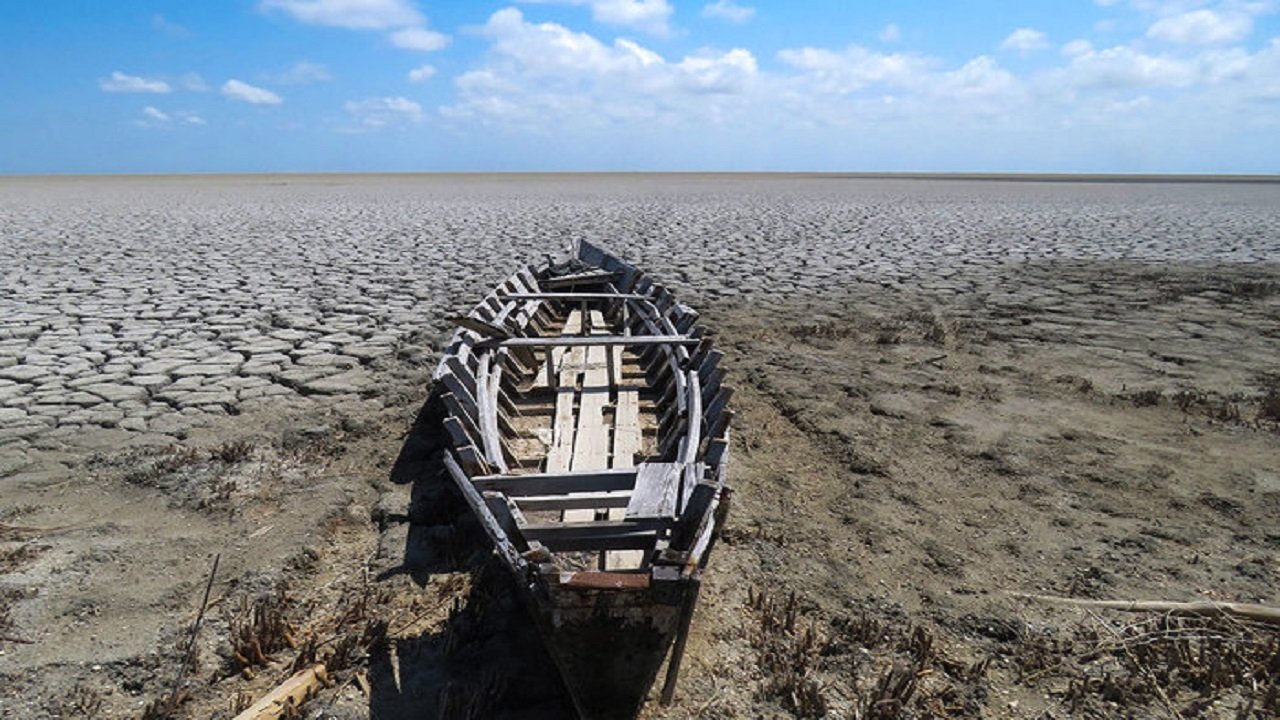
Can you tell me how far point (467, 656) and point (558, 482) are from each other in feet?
2.95

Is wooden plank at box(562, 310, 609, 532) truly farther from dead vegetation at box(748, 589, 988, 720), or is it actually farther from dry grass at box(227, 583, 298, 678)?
dry grass at box(227, 583, 298, 678)

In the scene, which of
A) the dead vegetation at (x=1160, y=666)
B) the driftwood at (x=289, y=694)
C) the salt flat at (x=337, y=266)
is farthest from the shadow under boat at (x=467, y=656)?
the salt flat at (x=337, y=266)

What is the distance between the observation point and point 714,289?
12625mm

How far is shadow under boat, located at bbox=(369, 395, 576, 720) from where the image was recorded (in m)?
3.19

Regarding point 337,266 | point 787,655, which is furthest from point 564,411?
point 337,266

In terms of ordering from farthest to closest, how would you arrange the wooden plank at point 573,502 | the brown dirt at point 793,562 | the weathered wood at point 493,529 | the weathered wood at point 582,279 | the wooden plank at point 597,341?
1. the weathered wood at point 582,279
2. the wooden plank at point 597,341
3. the wooden plank at point 573,502
4. the brown dirt at point 793,562
5. the weathered wood at point 493,529

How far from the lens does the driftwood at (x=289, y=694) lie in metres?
3.05

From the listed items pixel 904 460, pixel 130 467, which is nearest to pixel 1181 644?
pixel 904 460

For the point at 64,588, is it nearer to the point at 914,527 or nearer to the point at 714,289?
the point at 914,527

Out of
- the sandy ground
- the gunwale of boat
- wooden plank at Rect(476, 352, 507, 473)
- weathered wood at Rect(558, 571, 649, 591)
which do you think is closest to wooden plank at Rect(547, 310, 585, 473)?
the gunwale of boat

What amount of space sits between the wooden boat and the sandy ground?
47cm

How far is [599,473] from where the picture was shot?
3965 mm

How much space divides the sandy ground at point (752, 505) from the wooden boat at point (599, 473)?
473mm

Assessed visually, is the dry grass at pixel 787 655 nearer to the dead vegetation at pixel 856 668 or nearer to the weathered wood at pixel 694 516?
the dead vegetation at pixel 856 668
